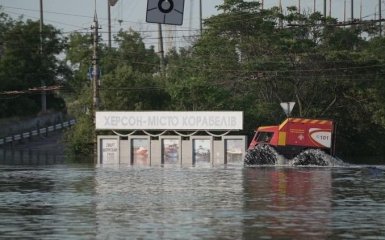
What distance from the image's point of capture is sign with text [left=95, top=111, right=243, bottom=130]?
180 ft

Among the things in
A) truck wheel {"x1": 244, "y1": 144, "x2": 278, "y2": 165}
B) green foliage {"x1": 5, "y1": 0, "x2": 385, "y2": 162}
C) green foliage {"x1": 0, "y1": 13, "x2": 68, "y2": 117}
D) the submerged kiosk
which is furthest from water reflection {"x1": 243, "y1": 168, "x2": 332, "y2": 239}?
green foliage {"x1": 0, "y1": 13, "x2": 68, "y2": 117}

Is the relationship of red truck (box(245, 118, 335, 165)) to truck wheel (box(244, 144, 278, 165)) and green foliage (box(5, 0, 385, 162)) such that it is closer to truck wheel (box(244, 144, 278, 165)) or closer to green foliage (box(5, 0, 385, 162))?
truck wheel (box(244, 144, 278, 165))

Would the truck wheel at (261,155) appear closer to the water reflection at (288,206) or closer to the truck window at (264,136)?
the truck window at (264,136)

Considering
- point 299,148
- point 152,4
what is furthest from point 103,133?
point 152,4

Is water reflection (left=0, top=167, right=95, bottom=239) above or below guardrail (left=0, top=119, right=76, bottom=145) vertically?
above

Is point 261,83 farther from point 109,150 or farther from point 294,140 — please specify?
point 294,140

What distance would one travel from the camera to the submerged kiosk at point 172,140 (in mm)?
54188

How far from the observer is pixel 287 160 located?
49.9m

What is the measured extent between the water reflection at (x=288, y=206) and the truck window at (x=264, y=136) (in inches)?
412

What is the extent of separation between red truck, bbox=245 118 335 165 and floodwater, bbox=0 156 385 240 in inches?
402

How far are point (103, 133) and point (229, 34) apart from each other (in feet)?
84.9

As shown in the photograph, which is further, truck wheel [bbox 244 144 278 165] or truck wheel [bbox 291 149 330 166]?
truck wheel [bbox 244 144 278 165]

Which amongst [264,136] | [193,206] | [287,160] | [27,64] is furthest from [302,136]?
[27,64]

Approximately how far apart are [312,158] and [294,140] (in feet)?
4.52
